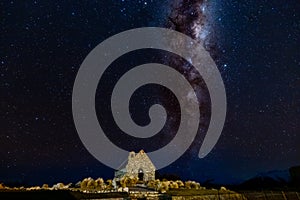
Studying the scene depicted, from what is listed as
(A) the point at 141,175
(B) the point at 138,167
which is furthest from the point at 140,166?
(A) the point at 141,175

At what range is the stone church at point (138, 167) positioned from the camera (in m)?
30.1

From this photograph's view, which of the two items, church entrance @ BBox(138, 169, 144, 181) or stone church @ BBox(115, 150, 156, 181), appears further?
church entrance @ BBox(138, 169, 144, 181)

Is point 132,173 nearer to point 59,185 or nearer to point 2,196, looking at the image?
point 59,185

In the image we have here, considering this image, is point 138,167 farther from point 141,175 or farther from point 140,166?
point 141,175

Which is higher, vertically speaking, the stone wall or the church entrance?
the stone wall

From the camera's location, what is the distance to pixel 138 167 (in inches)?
1193

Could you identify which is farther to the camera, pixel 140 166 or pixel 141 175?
pixel 140 166

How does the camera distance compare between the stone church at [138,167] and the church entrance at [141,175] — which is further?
the church entrance at [141,175]

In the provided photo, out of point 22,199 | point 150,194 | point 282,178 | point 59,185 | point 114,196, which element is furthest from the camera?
point 282,178

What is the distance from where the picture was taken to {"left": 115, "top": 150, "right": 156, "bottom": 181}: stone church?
30.1 m

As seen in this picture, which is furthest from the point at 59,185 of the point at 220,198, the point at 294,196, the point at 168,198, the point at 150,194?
the point at 294,196

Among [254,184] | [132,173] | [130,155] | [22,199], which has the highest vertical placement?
[130,155]

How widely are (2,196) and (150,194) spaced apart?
397 inches

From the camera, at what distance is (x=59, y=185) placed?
22797 mm
